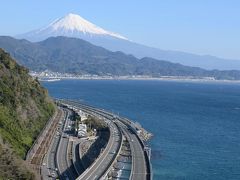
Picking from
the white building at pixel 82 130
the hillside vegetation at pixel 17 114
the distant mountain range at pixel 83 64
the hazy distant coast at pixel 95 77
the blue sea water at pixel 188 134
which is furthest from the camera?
the distant mountain range at pixel 83 64

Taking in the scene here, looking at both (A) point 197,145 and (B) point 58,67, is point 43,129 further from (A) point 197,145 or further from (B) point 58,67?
(B) point 58,67

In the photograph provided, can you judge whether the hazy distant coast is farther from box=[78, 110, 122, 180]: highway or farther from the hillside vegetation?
box=[78, 110, 122, 180]: highway

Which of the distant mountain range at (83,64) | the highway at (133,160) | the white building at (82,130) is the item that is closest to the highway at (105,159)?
the highway at (133,160)

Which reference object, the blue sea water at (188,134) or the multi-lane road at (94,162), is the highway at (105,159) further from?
the blue sea water at (188,134)

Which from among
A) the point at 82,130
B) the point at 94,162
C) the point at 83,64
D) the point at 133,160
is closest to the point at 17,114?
the point at 82,130

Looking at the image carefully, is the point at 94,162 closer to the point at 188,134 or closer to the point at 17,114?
the point at 17,114

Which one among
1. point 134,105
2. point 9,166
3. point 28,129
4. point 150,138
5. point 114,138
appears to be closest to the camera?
point 9,166

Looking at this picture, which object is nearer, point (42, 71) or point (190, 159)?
point (190, 159)

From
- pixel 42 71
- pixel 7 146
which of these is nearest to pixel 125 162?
pixel 7 146
